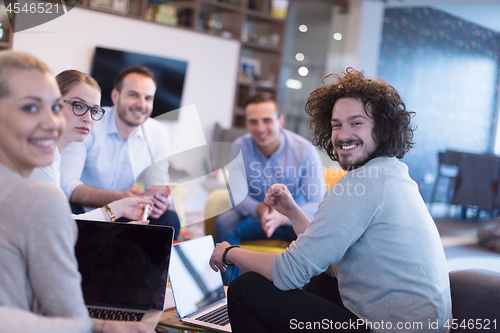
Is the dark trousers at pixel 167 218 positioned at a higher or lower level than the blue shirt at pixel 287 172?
lower

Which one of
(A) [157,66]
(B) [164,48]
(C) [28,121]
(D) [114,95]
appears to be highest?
(B) [164,48]

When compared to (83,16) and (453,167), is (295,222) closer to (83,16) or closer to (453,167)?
(83,16)

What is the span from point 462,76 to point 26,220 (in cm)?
543

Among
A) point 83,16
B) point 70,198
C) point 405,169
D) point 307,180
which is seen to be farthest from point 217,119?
point 405,169

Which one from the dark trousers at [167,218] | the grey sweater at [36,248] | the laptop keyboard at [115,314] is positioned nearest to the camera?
the grey sweater at [36,248]

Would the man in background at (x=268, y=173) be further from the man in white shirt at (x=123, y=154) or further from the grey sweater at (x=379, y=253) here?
the grey sweater at (x=379, y=253)

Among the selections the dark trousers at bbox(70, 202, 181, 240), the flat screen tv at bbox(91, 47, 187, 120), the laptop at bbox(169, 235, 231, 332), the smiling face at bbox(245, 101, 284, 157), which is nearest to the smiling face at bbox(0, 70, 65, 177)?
the laptop at bbox(169, 235, 231, 332)

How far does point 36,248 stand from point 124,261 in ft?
1.61

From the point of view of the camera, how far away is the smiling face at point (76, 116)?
1.35 metres

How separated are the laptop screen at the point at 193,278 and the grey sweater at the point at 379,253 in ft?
1.05

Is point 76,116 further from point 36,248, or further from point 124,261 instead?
point 36,248

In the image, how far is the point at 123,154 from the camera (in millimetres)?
1956

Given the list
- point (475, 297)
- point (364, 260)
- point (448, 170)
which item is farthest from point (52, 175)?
point (448, 170)

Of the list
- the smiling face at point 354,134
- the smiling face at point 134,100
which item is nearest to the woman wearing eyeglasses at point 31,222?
the smiling face at point 354,134
